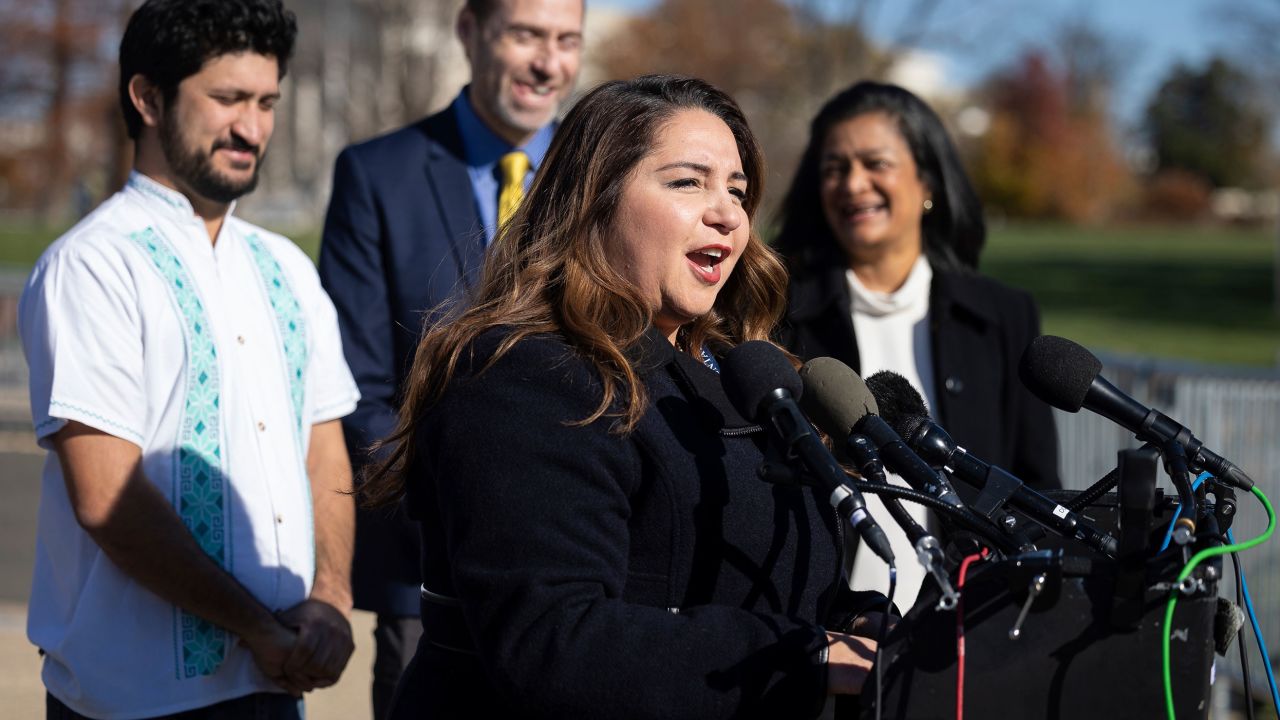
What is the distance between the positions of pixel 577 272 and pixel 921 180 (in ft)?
8.03

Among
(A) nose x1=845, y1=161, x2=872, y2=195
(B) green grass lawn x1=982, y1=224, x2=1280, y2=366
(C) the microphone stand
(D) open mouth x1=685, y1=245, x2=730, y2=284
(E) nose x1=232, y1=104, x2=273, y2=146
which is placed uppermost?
(B) green grass lawn x1=982, y1=224, x2=1280, y2=366

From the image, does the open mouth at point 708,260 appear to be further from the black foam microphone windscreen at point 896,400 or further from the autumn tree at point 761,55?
the autumn tree at point 761,55

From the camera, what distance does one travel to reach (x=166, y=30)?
3516mm

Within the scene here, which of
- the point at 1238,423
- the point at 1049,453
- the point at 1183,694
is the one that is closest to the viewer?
the point at 1183,694

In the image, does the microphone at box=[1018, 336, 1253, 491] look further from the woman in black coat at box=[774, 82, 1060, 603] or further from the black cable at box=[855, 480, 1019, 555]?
the woman in black coat at box=[774, 82, 1060, 603]

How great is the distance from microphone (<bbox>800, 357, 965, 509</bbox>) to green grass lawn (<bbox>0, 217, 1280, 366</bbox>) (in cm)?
1976

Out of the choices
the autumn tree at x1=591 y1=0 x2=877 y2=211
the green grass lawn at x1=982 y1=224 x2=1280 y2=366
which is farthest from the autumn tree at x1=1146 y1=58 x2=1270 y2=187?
the autumn tree at x1=591 y1=0 x2=877 y2=211

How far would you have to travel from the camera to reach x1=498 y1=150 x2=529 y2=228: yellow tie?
447 centimetres

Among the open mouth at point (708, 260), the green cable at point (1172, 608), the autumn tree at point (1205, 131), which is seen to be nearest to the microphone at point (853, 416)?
the open mouth at point (708, 260)

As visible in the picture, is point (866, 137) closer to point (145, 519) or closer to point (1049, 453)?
point (1049, 453)

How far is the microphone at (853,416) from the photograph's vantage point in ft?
7.49

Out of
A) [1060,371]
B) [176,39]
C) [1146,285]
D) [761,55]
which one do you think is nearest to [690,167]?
[1060,371]

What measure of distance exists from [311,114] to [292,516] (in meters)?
45.9

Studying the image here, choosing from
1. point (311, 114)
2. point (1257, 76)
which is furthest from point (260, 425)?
point (311, 114)
